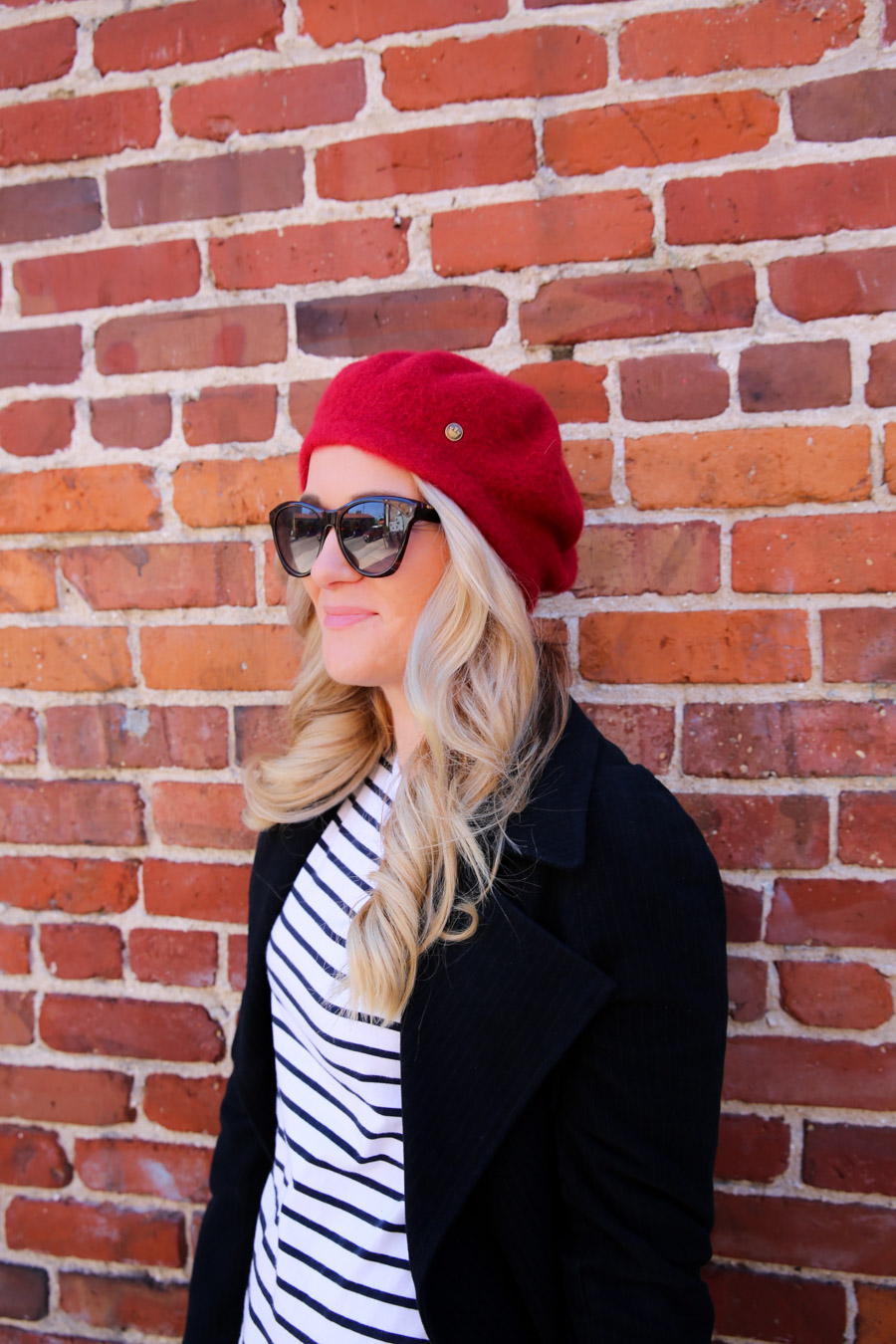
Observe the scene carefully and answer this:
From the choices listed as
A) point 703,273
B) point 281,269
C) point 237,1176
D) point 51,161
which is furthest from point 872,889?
point 51,161

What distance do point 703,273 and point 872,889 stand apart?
3.71 feet

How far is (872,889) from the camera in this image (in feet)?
4.50

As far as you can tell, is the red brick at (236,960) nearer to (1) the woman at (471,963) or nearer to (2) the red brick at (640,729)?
(1) the woman at (471,963)

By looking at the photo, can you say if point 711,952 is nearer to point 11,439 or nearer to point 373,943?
point 373,943

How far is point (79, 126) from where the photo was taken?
1548mm

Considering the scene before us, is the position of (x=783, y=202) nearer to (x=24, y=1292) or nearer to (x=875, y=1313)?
(x=875, y=1313)

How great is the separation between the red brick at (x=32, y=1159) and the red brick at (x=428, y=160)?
2.03 meters

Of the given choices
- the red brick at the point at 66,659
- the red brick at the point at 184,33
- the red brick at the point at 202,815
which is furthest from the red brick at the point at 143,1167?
the red brick at the point at 184,33

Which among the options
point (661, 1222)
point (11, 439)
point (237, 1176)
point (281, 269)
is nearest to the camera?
point (661, 1222)

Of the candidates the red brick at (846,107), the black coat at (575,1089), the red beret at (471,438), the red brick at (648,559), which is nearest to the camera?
the black coat at (575,1089)

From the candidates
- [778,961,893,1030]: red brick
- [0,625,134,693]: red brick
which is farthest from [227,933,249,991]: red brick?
[778,961,893,1030]: red brick

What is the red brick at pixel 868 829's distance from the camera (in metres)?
1.36

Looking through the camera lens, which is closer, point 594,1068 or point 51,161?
point 594,1068

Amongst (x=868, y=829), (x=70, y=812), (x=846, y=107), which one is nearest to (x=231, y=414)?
(x=70, y=812)
